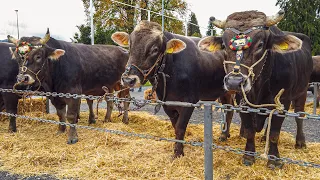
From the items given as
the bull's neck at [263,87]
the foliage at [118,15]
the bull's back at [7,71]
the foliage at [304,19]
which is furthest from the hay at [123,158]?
the foliage at [304,19]

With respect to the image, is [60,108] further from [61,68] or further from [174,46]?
[174,46]

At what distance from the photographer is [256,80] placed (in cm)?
364

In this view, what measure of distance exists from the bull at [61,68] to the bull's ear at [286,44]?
3.59 meters

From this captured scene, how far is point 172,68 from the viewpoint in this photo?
4301mm

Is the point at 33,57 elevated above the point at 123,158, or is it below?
above

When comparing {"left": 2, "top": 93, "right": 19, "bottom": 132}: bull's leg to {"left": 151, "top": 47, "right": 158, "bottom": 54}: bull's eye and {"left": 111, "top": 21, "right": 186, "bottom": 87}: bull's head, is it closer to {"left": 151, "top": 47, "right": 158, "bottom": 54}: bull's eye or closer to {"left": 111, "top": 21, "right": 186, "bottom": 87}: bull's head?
{"left": 111, "top": 21, "right": 186, "bottom": 87}: bull's head

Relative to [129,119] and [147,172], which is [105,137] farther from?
[129,119]

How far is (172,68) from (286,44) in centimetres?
155

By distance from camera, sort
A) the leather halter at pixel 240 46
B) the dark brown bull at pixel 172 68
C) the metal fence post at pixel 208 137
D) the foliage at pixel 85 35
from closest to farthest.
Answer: the metal fence post at pixel 208 137
the leather halter at pixel 240 46
the dark brown bull at pixel 172 68
the foliage at pixel 85 35

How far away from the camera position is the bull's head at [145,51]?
12.5ft

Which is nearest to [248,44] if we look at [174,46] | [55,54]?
[174,46]

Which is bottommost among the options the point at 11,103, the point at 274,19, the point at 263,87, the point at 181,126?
the point at 11,103

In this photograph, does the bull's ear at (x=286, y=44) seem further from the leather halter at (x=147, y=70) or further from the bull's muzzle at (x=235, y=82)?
the leather halter at (x=147, y=70)

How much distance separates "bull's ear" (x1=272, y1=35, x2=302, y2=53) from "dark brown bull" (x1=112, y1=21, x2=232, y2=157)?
44.9 inches
